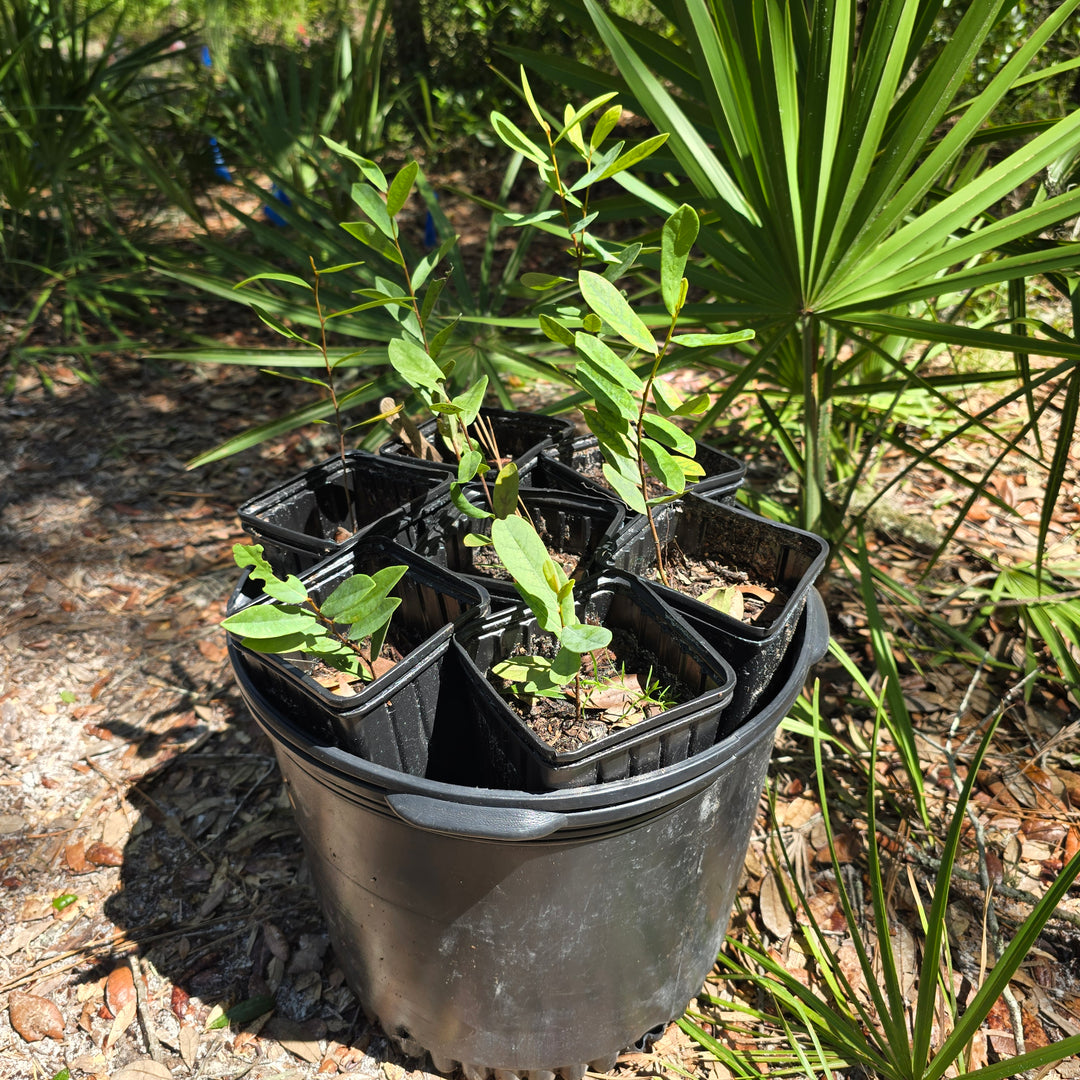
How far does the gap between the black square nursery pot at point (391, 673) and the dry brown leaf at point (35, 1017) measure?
2.20ft

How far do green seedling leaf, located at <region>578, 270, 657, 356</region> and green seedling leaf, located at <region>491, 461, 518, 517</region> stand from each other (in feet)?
0.67

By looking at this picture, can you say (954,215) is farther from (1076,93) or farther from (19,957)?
(1076,93)

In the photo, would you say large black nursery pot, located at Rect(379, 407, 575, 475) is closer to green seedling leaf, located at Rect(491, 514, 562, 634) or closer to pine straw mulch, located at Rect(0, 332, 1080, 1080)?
green seedling leaf, located at Rect(491, 514, 562, 634)

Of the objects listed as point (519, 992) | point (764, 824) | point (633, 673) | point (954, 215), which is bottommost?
point (764, 824)

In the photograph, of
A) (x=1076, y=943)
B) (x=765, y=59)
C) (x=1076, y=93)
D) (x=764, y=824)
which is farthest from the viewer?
(x=1076, y=93)

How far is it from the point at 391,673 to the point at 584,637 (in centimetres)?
20

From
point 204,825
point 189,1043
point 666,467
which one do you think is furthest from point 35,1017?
point 666,467

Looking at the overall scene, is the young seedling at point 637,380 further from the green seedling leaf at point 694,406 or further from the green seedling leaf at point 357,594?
the green seedling leaf at point 357,594

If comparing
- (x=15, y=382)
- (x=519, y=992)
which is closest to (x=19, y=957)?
(x=519, y=992)

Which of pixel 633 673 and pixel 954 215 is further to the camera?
pixel 954 215

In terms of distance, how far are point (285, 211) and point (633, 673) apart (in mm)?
1234

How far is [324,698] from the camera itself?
789mm

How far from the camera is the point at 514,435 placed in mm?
1288

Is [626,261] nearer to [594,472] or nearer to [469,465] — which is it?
[469,465]
